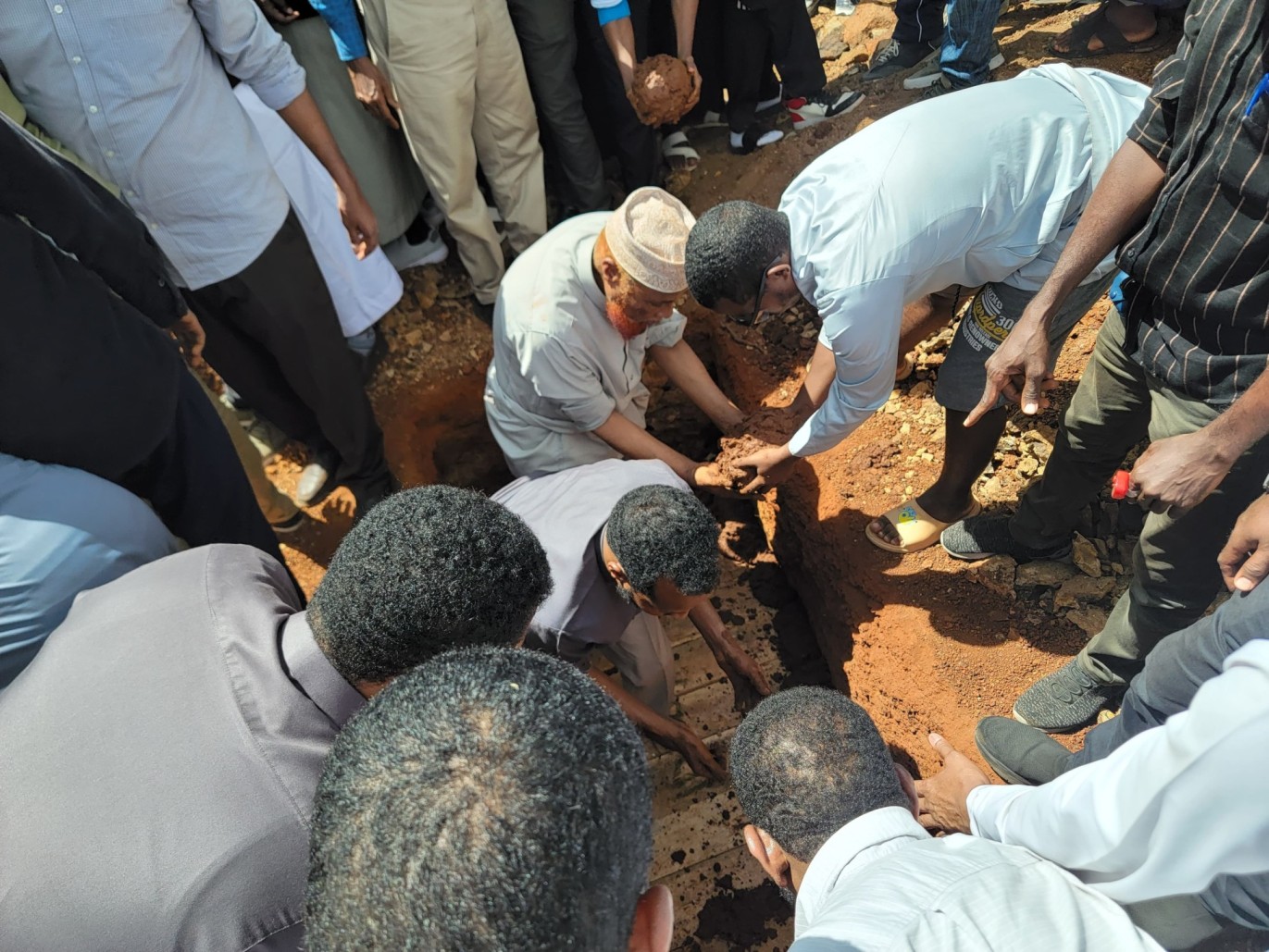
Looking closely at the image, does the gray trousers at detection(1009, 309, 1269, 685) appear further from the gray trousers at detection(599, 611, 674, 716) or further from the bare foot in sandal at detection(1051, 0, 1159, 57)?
the bare foot in sandal at detection(1051, 0, 1159, 57)

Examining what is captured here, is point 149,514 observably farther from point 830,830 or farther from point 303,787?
point 830,830

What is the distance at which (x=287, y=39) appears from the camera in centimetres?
323

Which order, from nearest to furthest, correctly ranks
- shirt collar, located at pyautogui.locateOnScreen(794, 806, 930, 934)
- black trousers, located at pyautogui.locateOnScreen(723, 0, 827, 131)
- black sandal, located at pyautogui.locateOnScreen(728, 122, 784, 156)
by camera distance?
shirt collar, located at pyautogui.locateOnScreen(794, 806, 930, 934) < black trousers, located at pyautogui.locateOnScreen(723, 0, 827, 131) < black sandal, located at pyautogui.locateOnScreen(728, 122, 784, 156)

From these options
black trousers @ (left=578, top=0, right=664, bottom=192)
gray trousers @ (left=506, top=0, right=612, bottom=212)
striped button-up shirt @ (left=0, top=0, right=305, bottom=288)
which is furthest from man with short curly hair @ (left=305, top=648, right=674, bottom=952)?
black trousers @ (left=578, top=0, right=664, bottom=192)

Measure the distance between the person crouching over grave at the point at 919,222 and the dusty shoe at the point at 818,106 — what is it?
Answer: 222cm

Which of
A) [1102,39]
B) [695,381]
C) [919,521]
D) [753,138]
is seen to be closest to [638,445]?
[695,381]

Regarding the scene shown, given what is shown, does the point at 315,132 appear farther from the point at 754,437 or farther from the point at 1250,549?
the point at 1250,549

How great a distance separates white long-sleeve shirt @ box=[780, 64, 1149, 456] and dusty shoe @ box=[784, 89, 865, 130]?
2.25 metres

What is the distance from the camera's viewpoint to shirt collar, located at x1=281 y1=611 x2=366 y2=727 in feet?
4.89

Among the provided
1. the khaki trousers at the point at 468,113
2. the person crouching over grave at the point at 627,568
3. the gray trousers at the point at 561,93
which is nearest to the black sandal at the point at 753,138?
the gray trousers at the point at 561,93

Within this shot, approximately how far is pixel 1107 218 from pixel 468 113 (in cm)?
256

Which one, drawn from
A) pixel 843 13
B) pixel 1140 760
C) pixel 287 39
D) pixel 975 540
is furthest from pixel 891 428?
pixel 843 13

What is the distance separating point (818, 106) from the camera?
4.49 meters

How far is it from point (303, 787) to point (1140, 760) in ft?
4.50
